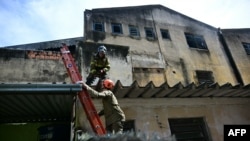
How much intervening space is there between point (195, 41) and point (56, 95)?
13367mm

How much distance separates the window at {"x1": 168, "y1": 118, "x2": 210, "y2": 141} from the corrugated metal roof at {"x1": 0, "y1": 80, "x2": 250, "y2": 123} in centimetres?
82

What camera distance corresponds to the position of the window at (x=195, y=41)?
15.8 meters

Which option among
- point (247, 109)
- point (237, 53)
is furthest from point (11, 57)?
point (237, 53)

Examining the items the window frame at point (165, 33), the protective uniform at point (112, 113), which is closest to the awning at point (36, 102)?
the protective uniform at point (112, 113)

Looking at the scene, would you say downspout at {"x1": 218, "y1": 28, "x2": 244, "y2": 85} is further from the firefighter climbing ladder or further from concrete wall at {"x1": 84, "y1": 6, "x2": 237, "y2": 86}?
the firefighter climbing ladder

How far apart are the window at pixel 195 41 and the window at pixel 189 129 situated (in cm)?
896

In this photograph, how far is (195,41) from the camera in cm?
1608

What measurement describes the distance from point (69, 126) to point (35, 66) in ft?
18.3

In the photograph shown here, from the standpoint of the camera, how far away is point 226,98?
818 centimetres

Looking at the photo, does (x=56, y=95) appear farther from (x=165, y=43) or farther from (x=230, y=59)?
(x=230, y=59)

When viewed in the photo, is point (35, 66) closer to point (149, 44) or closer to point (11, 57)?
point (11, 57)

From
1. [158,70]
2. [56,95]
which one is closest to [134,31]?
[158,70]

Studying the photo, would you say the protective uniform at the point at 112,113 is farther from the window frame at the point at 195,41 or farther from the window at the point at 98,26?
the window frame at the point at 195,41

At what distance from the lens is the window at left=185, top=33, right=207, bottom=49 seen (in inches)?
623
